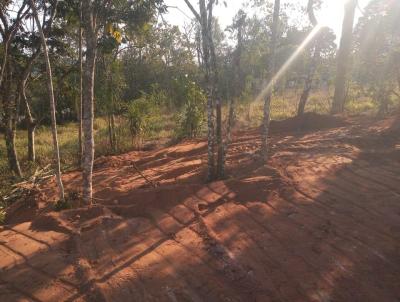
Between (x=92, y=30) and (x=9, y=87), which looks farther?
(x=9, y=87)

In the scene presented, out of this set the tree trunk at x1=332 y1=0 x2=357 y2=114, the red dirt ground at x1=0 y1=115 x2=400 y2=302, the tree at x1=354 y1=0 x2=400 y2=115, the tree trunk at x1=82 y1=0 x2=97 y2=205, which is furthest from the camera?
the tree trunk at x1=332 y1=0 x2=357 y2=114

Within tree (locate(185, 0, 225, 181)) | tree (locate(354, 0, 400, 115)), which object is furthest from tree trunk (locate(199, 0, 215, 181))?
tree (locate(354, 0, 400, 115))

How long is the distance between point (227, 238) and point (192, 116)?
7.59 metres

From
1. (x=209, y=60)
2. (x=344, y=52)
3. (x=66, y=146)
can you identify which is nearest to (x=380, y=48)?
(x=344, y=52)

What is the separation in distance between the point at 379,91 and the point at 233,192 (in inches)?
355

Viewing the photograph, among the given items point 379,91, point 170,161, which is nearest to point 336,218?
point 170,161

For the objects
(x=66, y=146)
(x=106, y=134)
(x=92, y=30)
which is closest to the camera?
(x=92, y=30)

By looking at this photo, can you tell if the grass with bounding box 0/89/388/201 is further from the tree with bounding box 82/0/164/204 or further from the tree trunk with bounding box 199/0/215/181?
the tree trunk with bounding box 199/0/215/181

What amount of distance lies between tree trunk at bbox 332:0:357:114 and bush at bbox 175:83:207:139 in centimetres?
509

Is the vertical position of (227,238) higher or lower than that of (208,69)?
lower

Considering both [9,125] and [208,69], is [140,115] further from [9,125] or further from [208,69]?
[208,69]

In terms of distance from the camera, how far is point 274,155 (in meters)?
8.26

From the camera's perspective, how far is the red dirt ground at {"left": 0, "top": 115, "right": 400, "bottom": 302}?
161 inches

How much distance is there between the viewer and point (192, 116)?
12211 millimetres
